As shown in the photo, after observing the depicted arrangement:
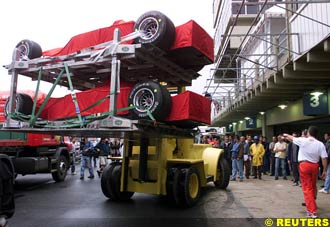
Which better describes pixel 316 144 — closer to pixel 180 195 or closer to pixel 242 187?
pixel 180 195

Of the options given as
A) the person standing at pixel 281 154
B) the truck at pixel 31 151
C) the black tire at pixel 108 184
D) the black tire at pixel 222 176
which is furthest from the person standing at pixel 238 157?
the truck at pixel 31 151

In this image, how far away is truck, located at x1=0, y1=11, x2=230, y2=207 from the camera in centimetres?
608

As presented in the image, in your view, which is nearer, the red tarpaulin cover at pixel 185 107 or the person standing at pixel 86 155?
the red tarpaulin cover at pixel 185 107

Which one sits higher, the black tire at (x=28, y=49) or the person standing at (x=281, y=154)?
the black tire at (x=28, y=49)

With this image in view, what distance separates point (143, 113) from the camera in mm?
6133

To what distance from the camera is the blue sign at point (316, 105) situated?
12.6 m

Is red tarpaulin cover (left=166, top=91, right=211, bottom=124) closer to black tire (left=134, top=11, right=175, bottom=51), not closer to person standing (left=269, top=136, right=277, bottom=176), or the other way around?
black tire (left=134, top=11, right=175, bottom=51)

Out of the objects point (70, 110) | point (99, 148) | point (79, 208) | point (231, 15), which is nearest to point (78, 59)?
point (70, 110)

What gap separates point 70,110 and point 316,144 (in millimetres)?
4886

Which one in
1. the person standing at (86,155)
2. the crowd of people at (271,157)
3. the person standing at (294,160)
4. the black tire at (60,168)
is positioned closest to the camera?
the crowd of people at (271,157)

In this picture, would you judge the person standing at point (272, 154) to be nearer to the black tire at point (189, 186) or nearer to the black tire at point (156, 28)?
the black tire at point (189, 186)

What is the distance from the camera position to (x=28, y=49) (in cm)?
710

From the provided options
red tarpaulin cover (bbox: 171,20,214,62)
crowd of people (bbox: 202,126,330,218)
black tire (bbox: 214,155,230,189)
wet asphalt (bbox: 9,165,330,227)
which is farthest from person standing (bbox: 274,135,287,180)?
red tarpaulin cover (bbox: 171,20,214,62)

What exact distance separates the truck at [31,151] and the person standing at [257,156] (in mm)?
7765
